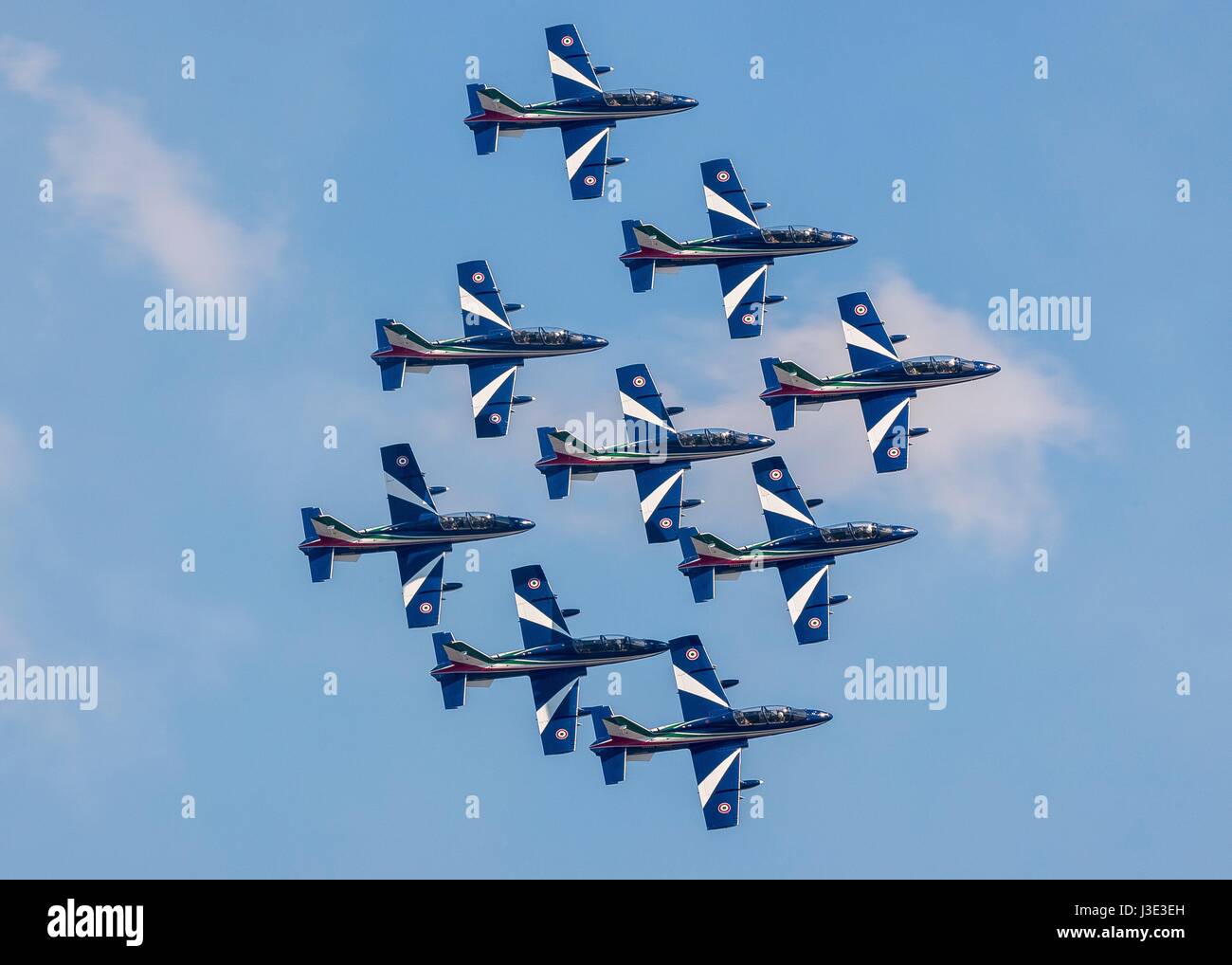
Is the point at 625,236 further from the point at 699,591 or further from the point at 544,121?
the point at 699,591

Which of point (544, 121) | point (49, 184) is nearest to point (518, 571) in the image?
point (544, 121)

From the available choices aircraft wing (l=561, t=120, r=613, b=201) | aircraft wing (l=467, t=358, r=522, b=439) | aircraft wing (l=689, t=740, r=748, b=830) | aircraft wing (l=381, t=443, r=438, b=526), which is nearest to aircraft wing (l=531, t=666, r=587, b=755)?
aircraft wing (l=689, t=740, r=748, b=830)

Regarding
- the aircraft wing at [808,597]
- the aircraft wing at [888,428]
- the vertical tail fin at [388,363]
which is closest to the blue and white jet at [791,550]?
the aircraft wing at [808,597]

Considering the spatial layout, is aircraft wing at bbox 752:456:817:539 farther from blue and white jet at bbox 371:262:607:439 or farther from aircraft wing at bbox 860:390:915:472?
blue and white jet at bbox 371:262:607:439

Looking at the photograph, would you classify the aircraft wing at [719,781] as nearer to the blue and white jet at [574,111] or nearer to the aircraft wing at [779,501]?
the aircraft wing at [779,501]

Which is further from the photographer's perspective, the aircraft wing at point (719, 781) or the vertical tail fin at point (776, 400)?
the vertical tail fin at point (776, 400)

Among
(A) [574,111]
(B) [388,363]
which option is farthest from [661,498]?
(A) [574,111]
